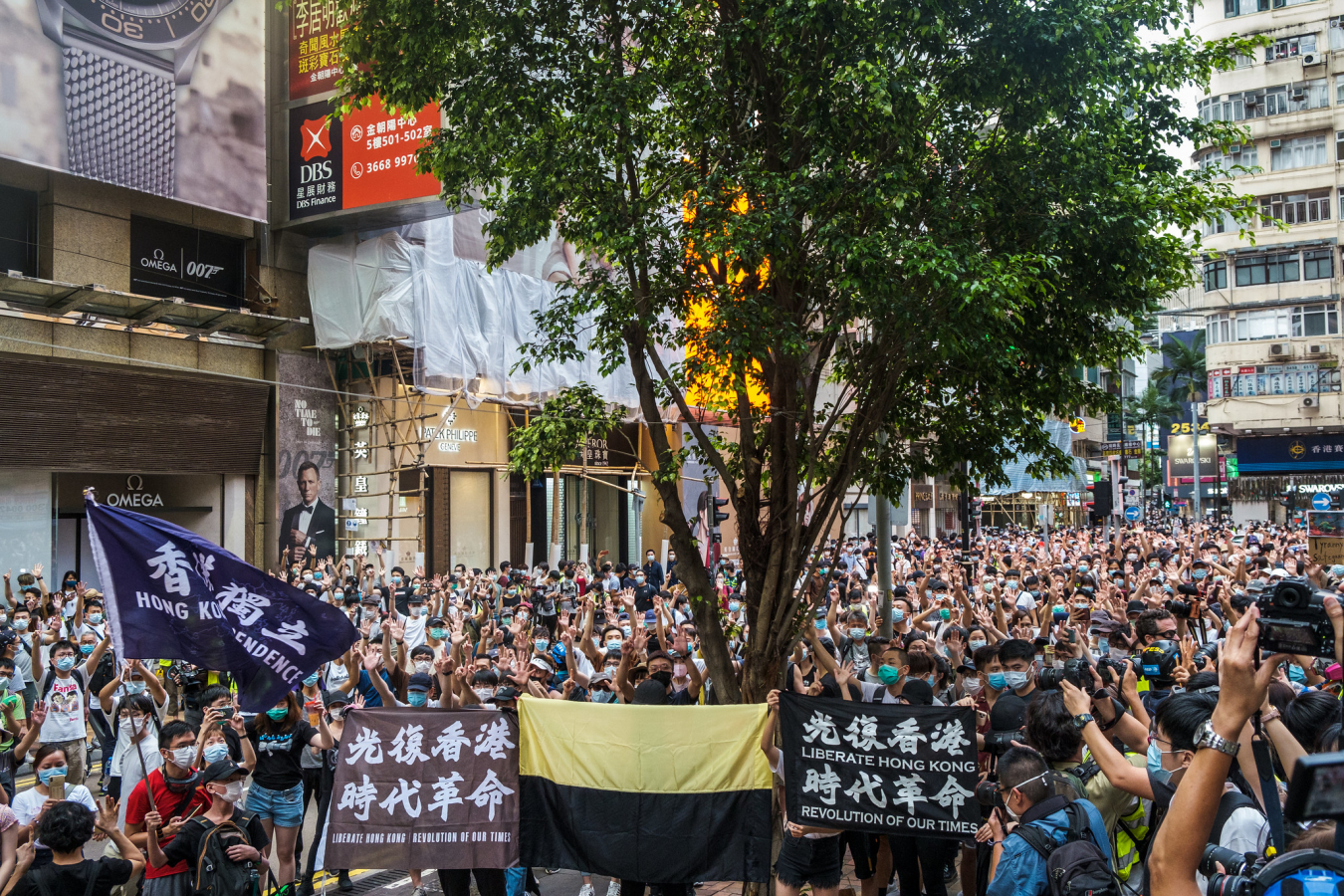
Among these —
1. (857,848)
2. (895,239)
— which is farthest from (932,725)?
(895,239)

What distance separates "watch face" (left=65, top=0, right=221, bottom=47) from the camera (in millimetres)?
19016

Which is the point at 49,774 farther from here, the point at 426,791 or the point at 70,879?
the point at 426,791

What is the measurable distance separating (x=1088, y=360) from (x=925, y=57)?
2.62 meters

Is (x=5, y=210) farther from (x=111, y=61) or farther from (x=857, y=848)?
(x=857, y=848)

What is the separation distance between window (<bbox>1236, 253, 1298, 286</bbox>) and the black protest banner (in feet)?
140

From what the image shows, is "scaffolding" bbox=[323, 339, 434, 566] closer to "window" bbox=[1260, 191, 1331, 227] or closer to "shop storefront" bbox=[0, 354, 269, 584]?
"shop storefront" bbox=[0, 354, 269, 584]

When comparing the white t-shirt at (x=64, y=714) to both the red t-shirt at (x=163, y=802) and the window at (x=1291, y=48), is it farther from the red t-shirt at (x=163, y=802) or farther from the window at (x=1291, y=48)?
the window at (x=1291, y=48)

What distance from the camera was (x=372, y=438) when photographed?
2472 centimetres

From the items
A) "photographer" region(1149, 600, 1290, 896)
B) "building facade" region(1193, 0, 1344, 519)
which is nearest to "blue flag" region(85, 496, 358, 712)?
"photographer" region(1149, 600, 1290, 896)

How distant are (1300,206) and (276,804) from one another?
45744mm

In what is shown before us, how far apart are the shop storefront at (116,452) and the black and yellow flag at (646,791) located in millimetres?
16045

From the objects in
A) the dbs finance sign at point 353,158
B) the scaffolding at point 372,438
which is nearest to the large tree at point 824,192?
the dbs finance sign at point 353,158

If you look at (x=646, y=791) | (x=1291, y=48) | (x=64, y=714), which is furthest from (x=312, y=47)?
(x=1291, y=48)

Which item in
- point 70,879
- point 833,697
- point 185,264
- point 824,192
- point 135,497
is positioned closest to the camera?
point 70,879
